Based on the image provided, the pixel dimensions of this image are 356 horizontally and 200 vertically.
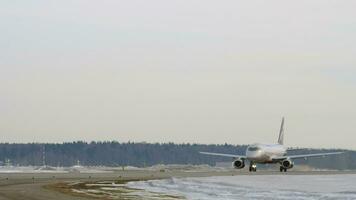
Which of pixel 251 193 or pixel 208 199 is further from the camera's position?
pixel 251 193

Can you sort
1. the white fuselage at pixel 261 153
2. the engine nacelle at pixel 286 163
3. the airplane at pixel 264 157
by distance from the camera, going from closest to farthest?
the white fuselage at pixel 261 153 → the airplane at pixel 264 157 → the engine nacelle at pixel 286 163

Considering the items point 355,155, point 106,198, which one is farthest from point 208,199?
point 355,155

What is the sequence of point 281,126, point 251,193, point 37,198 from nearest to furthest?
1. point 37,198
2. point 251,193
3. point 281,126

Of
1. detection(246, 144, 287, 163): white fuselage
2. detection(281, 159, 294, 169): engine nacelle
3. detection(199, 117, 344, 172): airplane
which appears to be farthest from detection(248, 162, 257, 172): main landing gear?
detection(281, 159, 294, 169): engine nacelle

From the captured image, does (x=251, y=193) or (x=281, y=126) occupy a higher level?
(x=281, y=126)

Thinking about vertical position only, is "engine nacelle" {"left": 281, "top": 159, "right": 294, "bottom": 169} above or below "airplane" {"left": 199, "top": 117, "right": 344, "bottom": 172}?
below

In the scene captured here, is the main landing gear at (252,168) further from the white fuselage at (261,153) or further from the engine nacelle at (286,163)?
the engine nacelle at (286,163)

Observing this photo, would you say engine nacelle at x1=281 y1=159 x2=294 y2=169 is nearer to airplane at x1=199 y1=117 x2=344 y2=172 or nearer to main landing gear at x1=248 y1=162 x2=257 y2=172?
airplane at x1=199 y1=117 x2=344 y2=172

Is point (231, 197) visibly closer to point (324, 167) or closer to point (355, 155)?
point (324, 167)

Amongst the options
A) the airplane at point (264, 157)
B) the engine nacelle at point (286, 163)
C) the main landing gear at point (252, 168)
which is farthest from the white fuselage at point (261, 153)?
the engine nacelle at point (286, 163)

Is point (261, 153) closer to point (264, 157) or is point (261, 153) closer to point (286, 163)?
point (264, 157)

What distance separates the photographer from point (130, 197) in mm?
39969

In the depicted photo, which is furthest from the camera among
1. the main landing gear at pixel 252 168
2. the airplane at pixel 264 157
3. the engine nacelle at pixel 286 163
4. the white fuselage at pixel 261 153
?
the engine nacelle at pixel 286 163

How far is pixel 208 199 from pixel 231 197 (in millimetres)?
2465
